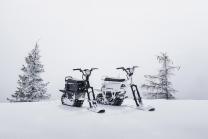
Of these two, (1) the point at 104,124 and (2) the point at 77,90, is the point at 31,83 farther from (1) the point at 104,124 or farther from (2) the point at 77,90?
(1) the point at 104,124

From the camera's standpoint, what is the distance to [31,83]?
952 inches

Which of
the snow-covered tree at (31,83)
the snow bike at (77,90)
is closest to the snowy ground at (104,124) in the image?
the snow bike at (77,90)

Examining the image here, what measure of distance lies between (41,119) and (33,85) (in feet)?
54.1

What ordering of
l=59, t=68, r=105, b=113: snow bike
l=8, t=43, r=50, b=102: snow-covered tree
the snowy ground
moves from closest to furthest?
the snowy ground
l=59, t=68, r=105, b=113: snow bike
l=8, t=43, r=50, b=102: snow-covered tree

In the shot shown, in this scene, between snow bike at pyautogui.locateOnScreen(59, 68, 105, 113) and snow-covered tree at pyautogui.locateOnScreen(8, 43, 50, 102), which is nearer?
snow bike at pyautogui.locateOnScreen(59, 68, 105, 113)

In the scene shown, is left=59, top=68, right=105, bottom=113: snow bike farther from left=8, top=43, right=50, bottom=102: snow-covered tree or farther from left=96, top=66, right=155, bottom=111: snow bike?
left=8, top=43, right=50, bottom=102: snow-covered tree

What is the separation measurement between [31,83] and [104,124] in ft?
58.1

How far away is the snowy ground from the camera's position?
6324 mm

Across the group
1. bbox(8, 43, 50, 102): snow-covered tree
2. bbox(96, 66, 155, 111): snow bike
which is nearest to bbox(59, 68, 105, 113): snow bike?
bbox(96, 66, 155, 111): snow bike

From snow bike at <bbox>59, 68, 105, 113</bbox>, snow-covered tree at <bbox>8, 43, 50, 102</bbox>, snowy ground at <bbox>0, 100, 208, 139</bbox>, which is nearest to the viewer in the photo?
snowy ground at <bbox>0, 100, 208, 139</bbox>

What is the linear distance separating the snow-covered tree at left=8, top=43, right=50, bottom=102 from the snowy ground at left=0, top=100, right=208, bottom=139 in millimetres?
14071

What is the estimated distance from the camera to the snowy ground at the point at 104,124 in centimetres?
632

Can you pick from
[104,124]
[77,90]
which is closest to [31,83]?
[77,90]

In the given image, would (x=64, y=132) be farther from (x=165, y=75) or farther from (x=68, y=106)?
(x=165, y=75)
